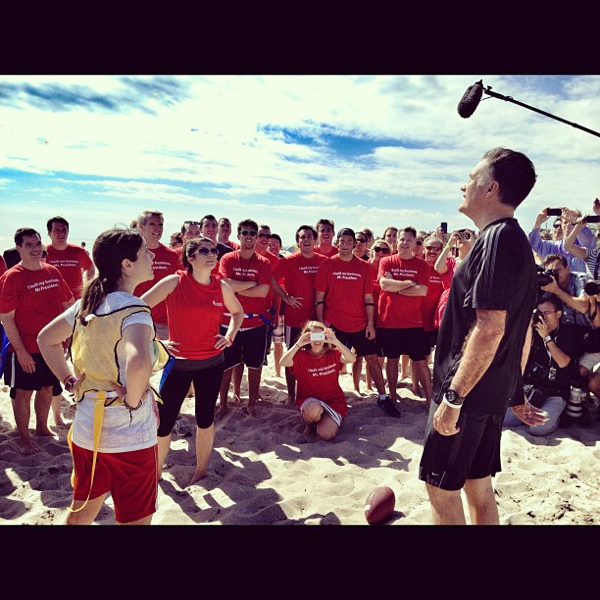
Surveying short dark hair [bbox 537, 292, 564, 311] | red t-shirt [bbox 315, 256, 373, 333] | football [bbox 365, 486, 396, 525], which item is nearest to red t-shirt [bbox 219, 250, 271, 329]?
red t-shirt [bbox 315, 256, 373, 333]

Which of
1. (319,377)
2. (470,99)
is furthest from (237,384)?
(470,99)

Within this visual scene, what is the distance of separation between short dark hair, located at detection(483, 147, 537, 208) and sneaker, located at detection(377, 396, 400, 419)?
360 cm

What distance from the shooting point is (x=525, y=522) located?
3039 millimetres

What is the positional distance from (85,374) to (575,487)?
12.3 feet

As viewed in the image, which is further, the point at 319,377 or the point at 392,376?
the point at 392,376

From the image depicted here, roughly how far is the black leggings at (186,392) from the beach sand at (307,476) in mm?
598

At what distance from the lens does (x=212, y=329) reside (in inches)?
142

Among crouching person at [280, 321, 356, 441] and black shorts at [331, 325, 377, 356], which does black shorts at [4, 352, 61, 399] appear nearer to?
crouching person at [280, 321, 356, 441]

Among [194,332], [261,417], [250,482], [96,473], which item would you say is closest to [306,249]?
[261,417]

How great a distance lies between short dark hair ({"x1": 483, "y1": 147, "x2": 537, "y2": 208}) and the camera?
A: 2105 mm

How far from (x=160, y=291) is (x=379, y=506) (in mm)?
2331

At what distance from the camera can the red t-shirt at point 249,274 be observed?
5387mm

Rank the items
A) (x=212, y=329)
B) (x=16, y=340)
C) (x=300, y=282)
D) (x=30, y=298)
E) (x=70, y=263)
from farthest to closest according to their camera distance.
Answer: (x=300, y=282), (x=70, y=263), (x=30, y=298), (x=16, y=340), (x=212, y=329)

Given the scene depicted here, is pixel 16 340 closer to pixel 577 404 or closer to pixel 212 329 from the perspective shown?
pixel 212 329
